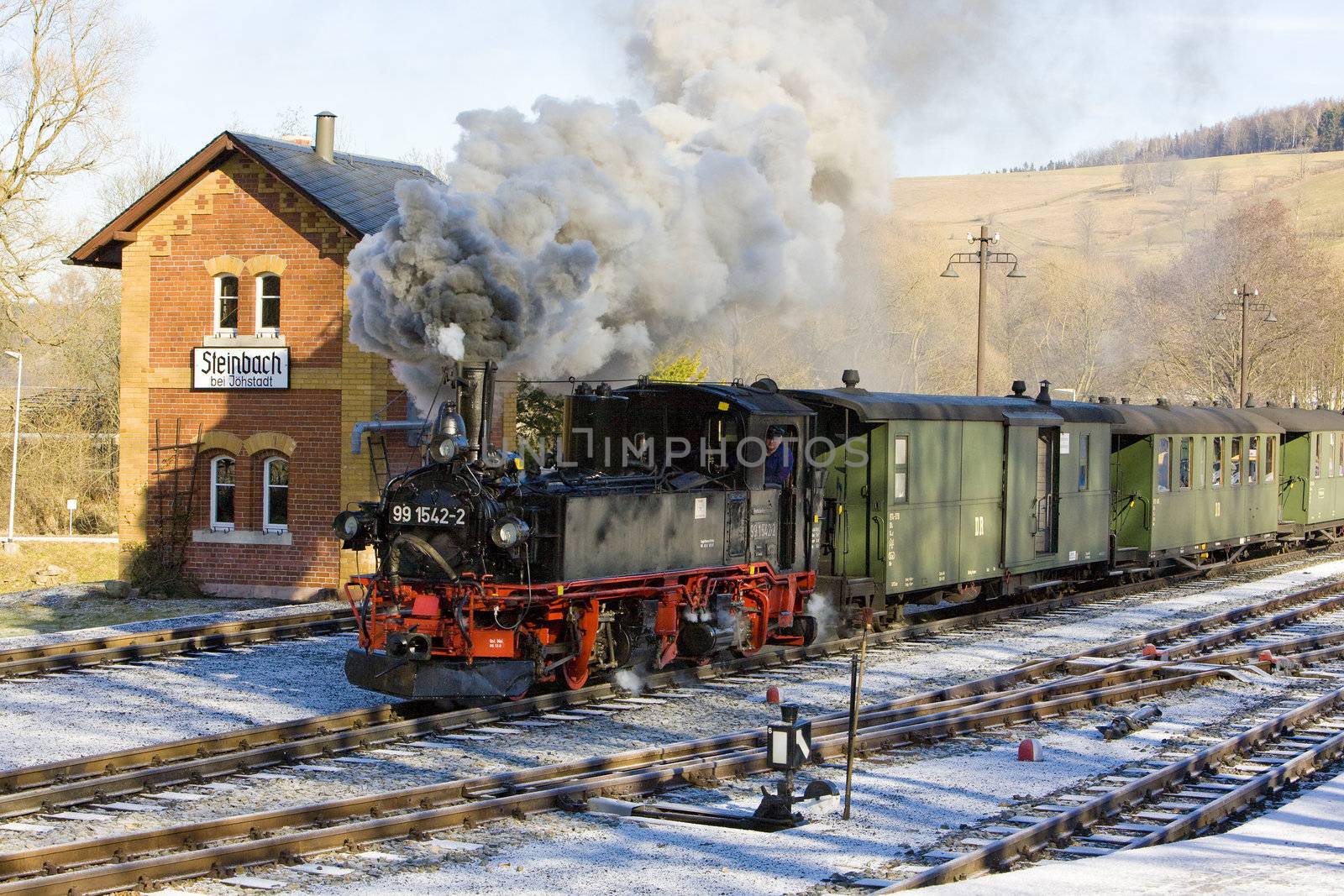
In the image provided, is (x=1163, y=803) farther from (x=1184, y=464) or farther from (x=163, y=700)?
(x=1184, y=464)

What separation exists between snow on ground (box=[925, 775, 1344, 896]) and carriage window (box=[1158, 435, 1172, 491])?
44.8 feet

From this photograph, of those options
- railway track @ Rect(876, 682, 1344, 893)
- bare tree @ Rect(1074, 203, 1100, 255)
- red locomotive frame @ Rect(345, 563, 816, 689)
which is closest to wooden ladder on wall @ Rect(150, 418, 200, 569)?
red locomotive frame @ Rect(345, 563, 816, 689)

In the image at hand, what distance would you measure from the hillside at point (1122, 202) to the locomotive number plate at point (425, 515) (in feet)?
341

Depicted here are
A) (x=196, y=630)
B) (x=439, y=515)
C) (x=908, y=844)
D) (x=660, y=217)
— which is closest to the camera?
(x=908, y=844)

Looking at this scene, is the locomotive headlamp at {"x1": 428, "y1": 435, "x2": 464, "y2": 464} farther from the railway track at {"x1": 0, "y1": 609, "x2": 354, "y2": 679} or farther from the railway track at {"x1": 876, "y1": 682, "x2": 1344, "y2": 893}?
the railway track at {"x1": 0, "y1": 609, "x2": 354, "y2": 679}

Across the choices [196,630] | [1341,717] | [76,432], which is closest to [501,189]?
[196,630]

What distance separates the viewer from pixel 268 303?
22.3 metres

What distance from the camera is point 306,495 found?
2164 cm

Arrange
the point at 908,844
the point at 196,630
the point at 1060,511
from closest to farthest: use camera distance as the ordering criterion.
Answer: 1. the point at 908,844
2. the point at 196,630
3. the point at 1060,511

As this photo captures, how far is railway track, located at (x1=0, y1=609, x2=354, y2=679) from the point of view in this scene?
13.5 metres

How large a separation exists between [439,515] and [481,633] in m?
A: 0.97

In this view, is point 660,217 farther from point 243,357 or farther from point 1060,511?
point 243,357

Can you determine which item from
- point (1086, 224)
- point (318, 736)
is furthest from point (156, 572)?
point (1086, 224)

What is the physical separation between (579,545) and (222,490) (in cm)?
1293
